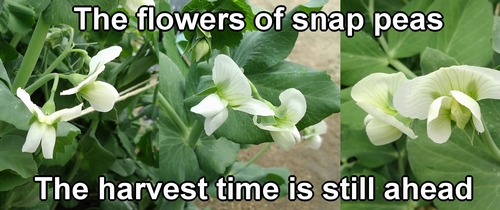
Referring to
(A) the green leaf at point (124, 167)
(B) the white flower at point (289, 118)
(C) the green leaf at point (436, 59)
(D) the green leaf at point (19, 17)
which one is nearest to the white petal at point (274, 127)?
(B) the white flower at point (289, 118)

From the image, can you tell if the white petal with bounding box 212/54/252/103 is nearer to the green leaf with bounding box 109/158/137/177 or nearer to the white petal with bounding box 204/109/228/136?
the white petal with bounding box 204/109/228/136

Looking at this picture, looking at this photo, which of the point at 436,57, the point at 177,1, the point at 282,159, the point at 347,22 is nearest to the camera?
the point at 436,57

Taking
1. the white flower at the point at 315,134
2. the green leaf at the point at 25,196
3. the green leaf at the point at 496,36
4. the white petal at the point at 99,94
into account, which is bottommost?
the green leaf at the point at 25,196

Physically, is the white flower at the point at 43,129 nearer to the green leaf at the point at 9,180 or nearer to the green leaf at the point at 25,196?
the green leaf at the point at 9,180

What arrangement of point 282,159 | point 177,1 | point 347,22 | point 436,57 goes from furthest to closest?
point 282,159 < point 177,1 < point 347,22 < point 436,57

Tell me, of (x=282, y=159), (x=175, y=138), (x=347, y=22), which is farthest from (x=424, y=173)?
(x=282, y=159)

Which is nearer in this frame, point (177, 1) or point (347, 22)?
point (347, 22)

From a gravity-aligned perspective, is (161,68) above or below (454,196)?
above

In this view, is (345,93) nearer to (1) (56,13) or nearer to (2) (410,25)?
(2) (410,25)
